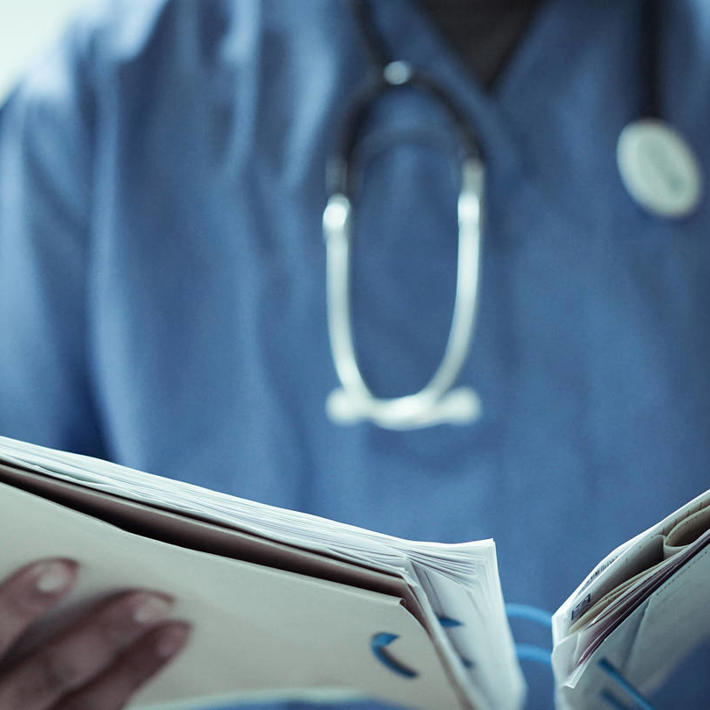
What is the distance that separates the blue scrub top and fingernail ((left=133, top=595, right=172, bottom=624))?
264 mm

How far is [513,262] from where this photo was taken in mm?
688

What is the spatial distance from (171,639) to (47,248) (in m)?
0.38

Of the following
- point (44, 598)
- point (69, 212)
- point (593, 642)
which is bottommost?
point (593, 642)

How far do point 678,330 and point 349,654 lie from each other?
379 millimetres

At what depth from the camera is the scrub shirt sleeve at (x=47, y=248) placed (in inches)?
27.4

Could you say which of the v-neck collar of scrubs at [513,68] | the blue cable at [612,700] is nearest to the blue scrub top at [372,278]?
the v-neck collar of scrubs at [513,68]

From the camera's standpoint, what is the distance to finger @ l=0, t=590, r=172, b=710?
0.41 metres

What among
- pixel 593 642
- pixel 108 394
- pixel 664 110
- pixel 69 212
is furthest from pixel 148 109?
pixel 593 642

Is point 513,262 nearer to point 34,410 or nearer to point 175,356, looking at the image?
point 175,356

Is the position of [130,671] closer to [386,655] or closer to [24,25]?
[386,655]

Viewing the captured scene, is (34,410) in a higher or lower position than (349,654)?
higher

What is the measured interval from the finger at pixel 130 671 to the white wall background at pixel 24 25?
708mm

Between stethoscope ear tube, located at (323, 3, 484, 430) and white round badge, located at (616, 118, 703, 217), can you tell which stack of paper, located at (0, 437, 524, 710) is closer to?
stethoscope ear tube, located at (323, 3, 484, 430)

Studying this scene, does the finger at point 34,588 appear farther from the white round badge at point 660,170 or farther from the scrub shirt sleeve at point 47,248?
the white round badge at point 660,170
